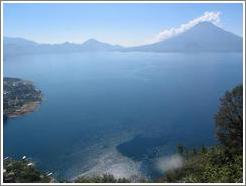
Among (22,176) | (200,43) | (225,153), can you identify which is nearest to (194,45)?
(200,43)

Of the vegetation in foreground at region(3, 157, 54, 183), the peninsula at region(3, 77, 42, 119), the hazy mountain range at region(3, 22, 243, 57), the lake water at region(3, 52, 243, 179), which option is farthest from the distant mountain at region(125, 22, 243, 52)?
the vegetation in foreground at region(3, 157, 54, 183)

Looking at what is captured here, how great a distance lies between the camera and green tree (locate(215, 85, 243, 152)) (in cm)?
447

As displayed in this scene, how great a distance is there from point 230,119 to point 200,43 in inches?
1252

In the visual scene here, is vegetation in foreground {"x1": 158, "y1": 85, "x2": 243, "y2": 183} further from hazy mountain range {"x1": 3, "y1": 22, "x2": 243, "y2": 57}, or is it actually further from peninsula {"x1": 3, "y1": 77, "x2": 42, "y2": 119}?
hazy mountain range {"x1": 3, "y1": 22, "x2": 243, "y2": 57}

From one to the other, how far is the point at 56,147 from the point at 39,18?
4083 mm

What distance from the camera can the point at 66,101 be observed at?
17.3 m

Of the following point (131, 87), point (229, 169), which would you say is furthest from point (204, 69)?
point (229, 169)

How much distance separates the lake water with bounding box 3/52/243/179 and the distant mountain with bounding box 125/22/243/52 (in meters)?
8.41

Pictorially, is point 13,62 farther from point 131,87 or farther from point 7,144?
point 7,144

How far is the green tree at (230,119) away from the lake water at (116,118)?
4.92 meters

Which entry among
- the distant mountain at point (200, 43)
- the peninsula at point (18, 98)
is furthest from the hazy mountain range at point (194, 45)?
the peninsula at point (18, 98)

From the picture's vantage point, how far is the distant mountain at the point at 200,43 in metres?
32.8

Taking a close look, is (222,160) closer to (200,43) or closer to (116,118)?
(116,118)

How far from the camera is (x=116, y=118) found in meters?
14.5
